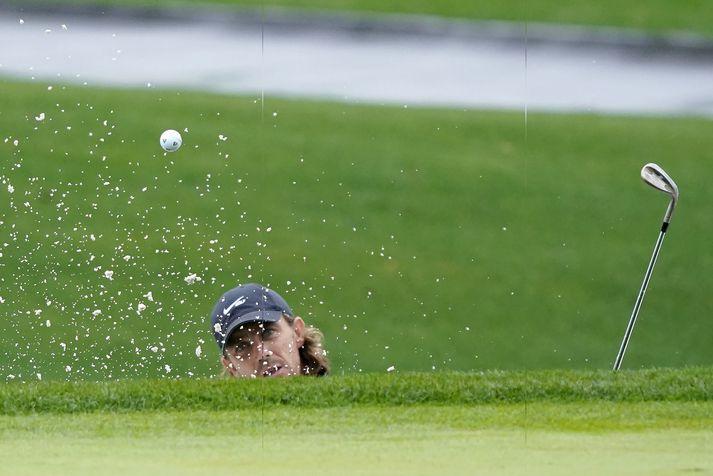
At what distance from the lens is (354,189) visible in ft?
47.9

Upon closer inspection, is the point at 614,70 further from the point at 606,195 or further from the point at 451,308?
the point at 451,308

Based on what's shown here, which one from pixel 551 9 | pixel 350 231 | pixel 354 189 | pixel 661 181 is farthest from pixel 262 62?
pixel 661 181

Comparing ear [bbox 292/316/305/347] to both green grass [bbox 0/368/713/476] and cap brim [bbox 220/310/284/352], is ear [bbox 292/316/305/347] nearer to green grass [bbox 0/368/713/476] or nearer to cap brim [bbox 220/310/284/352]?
cap brim [bbox 220/310/284/352]

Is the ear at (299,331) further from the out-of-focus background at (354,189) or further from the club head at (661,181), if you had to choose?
the out-of-focus background at (354,189)

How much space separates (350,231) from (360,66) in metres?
4.80

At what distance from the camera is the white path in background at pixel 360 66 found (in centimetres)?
1702

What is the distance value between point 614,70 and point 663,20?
303 centimetres

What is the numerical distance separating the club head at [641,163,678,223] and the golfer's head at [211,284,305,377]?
1.46 m

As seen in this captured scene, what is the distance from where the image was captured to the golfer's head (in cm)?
480

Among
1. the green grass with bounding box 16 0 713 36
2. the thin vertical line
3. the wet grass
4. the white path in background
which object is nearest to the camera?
the wet grass

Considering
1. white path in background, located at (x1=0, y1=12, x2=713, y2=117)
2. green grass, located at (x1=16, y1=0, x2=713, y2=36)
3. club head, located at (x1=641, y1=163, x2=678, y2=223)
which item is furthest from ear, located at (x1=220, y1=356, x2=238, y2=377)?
green grass, located at (x1=16, y1=0, x2=713, y2=36)

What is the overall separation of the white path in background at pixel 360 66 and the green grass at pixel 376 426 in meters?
12.2

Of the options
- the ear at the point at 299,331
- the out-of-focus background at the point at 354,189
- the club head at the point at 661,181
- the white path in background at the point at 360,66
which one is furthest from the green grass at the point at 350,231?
the ear at the point at 299,331

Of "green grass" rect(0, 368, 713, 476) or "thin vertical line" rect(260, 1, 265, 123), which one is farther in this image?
"thin vertical line" rect(260, 1, 265, 123)
